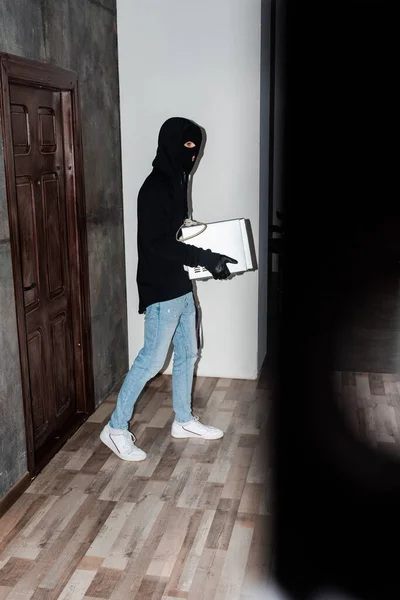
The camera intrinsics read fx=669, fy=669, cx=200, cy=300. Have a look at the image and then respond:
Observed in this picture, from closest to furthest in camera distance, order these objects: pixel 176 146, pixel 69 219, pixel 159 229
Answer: pixel 159 229
pixel 176 146
pixel 69 219

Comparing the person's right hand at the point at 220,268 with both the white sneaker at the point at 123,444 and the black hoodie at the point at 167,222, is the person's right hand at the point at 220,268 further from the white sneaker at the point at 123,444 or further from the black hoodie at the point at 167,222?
the white sneaker at the point at 123,444

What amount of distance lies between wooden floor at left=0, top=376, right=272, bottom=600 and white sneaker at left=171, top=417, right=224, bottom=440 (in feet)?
0.13

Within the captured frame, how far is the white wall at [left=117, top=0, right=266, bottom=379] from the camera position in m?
3.96

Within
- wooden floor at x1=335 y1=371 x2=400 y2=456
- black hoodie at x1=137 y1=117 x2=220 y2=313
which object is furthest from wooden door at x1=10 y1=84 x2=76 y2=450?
wooden floor at x1=335 y1=371 x2=400 y2=456

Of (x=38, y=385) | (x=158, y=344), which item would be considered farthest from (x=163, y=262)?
(x=38, y=385)

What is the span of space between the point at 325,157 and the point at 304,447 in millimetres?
3363

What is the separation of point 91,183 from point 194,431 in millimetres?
1481

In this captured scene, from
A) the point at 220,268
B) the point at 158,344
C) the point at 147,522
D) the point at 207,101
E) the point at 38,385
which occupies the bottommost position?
the point at 147,522

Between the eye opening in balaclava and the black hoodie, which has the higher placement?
the eye opening in balaclava

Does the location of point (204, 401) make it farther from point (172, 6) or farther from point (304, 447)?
point (172, 6)

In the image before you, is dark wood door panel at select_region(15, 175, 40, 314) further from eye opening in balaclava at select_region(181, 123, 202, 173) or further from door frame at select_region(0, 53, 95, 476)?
eye opening in balaclava at select_region(181, 123, 202, 173)

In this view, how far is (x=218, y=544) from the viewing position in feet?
8.55

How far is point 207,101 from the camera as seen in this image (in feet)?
13.3

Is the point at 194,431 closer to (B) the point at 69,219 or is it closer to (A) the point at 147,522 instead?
(A) the point at 147,522
